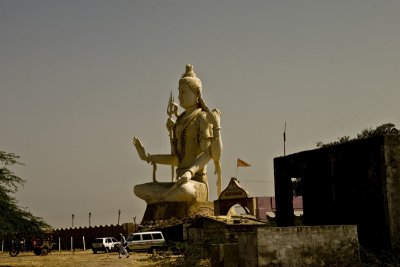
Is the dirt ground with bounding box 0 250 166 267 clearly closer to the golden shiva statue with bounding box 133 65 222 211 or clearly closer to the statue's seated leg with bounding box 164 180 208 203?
the statue's seated leg with bounding box 164 180 208 203

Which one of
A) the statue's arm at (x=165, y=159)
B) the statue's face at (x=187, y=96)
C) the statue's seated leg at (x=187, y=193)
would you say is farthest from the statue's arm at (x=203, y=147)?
the statue's arm at (x=165, y=159)

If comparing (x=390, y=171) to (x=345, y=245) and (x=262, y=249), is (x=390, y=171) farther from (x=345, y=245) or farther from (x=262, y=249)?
(x=262, y=249)

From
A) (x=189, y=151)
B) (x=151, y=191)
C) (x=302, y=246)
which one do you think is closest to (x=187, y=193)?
(x=151, y=191)

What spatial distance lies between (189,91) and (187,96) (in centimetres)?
33

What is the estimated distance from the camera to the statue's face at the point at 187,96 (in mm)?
39375

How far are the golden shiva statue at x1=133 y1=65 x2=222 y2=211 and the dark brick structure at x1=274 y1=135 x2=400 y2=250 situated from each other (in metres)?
17.8

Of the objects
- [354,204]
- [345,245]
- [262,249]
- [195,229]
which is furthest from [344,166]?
[195,229]

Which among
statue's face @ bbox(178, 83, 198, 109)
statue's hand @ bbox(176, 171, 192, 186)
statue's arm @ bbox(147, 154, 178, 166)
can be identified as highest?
statue's face @ bbox(178, 83, 198, 109)

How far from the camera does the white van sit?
2861 cm

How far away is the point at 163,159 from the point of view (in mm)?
40375

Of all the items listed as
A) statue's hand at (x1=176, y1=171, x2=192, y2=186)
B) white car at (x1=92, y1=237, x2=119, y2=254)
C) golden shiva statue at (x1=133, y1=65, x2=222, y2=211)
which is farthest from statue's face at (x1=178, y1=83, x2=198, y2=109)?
white car at (x1=92, y1=237, x2=119, y2=254)

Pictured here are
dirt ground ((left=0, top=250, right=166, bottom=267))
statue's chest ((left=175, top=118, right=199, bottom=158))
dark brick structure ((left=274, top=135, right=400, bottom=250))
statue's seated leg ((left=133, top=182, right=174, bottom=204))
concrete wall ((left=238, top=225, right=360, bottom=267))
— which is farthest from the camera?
statue's chest ((left=175, top=118, right=199, bottom=158))

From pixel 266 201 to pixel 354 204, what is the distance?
35.0m

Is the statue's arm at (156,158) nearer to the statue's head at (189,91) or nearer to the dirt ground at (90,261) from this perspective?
the statue's head at (189,91)
